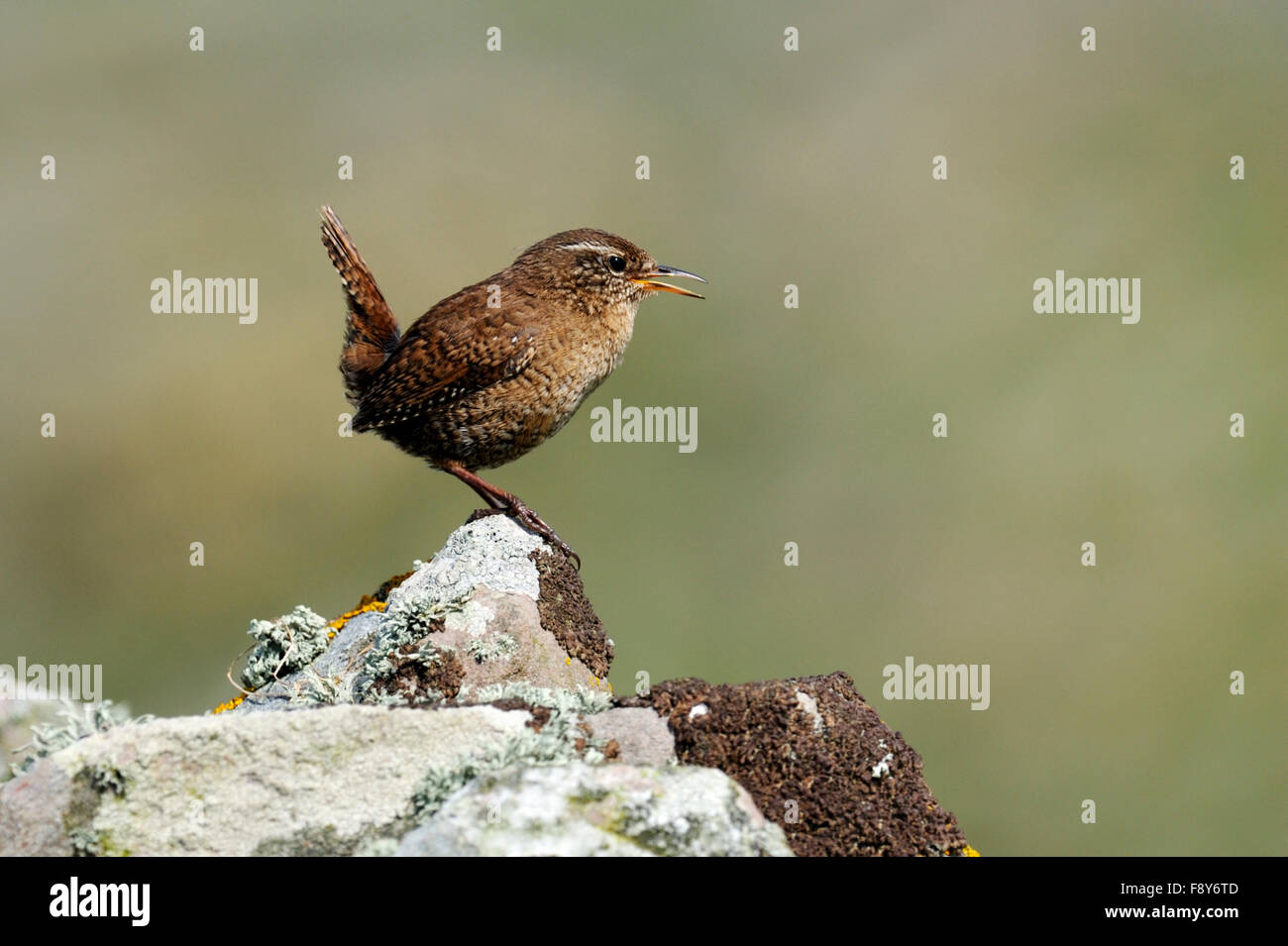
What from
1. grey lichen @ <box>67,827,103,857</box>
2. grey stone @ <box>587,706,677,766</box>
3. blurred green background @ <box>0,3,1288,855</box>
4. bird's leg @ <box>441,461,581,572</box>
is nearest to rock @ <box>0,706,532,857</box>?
grey lichen @ <box>67,827,103,857</box>

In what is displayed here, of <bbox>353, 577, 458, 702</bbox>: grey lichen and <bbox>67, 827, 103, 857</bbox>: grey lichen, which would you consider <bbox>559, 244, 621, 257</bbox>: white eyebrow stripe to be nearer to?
<bbox>353, 577, 458, 702</bbox>: grey lichen

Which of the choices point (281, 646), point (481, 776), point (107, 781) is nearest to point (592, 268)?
point (281, 646)

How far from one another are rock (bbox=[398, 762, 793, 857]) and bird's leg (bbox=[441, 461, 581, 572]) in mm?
2782

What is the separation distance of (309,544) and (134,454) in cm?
373

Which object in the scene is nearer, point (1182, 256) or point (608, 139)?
point (1182, 256)

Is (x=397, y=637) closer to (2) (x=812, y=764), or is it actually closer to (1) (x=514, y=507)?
(2) (x=812, y=764)

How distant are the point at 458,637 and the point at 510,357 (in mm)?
2618

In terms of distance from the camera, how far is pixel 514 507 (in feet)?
23.9

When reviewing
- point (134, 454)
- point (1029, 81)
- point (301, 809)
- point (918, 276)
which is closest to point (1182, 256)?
point (918, 276)

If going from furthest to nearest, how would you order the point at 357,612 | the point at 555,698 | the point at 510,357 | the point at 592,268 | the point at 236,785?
the point at 592,268, the point at 510,357, the point at 357,612, the point at 555,698, the point at 236,785
